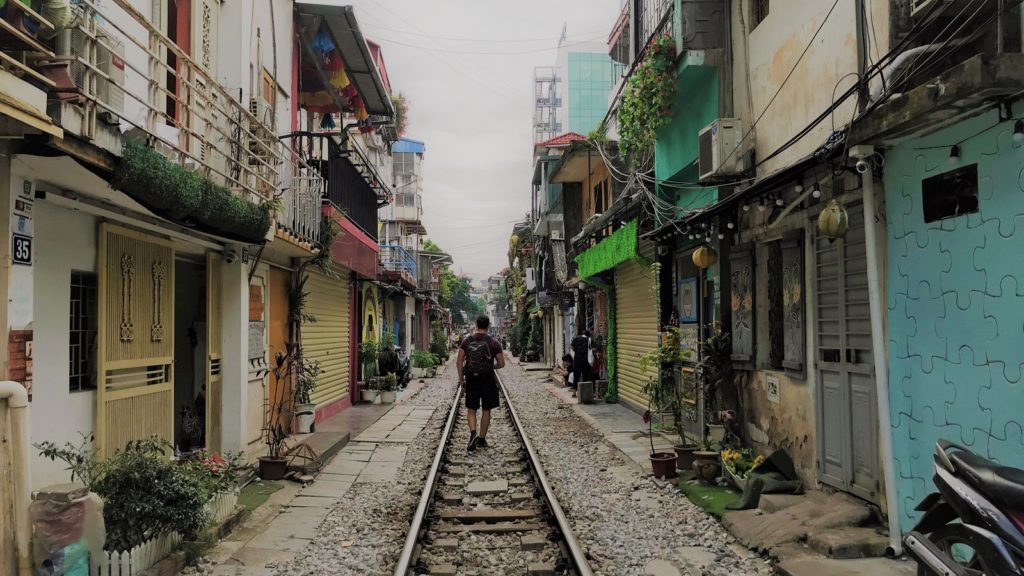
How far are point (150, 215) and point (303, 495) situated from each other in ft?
11.0

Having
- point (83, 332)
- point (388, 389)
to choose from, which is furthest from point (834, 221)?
point (388, 389)

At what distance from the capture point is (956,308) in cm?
451

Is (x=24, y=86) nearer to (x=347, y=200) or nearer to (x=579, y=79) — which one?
(x=347, y=200)

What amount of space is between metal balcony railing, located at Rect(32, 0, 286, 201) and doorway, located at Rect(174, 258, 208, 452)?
1.79m

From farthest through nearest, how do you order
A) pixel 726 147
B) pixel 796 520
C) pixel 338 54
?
pixel 338 54
pixel 726 147
pixel 796 520

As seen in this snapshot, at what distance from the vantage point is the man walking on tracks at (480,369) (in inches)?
386

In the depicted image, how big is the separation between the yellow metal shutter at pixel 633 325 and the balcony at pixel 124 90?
295 inches

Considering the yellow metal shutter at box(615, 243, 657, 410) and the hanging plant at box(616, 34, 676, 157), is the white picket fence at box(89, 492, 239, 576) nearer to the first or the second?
the hanging plant at box(616, 34, 676, 157)

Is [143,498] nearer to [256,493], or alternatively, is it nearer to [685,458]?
[256,493]

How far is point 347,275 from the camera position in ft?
52.5

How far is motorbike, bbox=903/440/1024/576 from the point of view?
307cm

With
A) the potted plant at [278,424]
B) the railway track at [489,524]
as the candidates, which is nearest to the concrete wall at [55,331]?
the potted plant at [278,424]

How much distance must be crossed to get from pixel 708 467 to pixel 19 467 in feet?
20.3

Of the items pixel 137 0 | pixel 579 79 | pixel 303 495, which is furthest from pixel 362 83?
pixel 579 79
